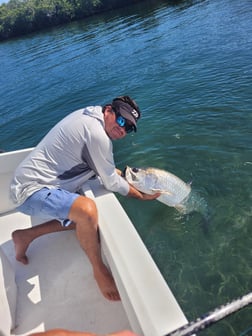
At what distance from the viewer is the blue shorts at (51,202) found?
3039 millimetres

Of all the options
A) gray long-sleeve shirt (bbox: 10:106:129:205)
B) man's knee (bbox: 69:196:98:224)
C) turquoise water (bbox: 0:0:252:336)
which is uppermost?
gray long-sleeve shirt (bbox: 10:106:129:205)

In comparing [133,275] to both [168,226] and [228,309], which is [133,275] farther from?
[168,226]

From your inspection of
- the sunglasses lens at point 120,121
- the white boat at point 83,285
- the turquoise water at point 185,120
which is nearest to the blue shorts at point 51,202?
the white boat at point 83,285

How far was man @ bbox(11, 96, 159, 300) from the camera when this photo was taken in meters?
2.97

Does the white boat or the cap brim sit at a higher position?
the cap brim

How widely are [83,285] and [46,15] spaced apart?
182 ft

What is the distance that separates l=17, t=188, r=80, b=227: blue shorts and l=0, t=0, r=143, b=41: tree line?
5042cm

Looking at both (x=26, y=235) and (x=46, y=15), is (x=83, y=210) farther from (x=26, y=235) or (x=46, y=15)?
(x=46, y=15)

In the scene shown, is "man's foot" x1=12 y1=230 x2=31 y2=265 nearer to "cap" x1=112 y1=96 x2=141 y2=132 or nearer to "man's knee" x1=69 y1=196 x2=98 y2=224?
"man's knee" x1=69 y1=196 x2=98 y2=224

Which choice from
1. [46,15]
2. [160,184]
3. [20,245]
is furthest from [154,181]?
[46,15]

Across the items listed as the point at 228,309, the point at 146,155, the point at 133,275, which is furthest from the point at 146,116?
the point at 228,309

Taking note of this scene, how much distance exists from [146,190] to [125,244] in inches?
68.1

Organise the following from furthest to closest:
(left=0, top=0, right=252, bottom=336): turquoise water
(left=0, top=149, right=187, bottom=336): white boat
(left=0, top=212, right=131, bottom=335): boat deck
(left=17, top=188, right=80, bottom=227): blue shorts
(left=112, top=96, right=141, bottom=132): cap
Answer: (left=0, top=0, right=252, bottom=336): turquoise water, (left=112, top=96, right=141, bottom=132): cap, (left=17, top=188, right=80, bottom=227): blue shorts, (left=0, top=212, right=131, bottom=335): boat deck, (left=0, top=149, right=187, bottom=336): white boat

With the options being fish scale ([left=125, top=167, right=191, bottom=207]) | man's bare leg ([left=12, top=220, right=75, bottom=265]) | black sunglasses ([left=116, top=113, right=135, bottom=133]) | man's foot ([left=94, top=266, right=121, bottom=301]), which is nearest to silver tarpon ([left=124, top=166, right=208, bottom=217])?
fish scale ([left=125, top=167, right=191, bottom=207])
